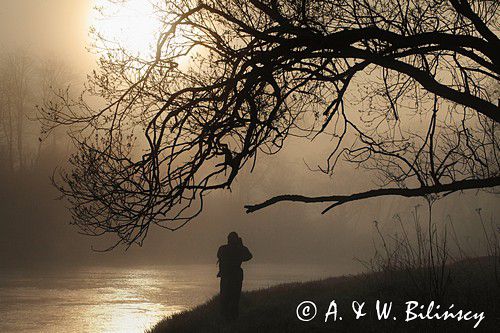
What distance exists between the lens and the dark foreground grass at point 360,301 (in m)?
10.5

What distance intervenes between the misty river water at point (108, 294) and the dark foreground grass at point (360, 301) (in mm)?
4851

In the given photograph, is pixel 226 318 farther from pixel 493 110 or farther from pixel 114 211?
pixel 493 110

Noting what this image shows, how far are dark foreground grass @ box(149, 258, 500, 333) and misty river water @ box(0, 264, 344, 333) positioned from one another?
4.85m

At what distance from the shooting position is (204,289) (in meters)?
30.3

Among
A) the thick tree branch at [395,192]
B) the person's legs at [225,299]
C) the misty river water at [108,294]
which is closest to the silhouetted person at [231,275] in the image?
the person's legs at [225,299]

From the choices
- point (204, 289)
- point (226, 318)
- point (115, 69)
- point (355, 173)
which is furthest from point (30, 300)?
point (355, 173)

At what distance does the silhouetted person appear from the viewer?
13.6 m

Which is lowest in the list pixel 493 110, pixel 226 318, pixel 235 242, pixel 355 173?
pixel 226 318

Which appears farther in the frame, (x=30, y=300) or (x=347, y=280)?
(x=30, y=300)

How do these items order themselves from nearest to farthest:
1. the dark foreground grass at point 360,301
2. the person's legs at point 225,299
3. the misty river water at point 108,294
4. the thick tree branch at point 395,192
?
the thick tree branch at point 395,192 → the dark foreground grass at point 360,301 → the person's legs at point 225,299 → the misty river water at point 108,294

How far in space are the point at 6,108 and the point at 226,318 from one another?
40.8 metres

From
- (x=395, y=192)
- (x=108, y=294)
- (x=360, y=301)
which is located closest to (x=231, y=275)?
(x=360, y=301)

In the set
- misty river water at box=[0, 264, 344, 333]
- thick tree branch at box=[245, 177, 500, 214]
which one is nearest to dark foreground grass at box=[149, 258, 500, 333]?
thick tree branch at box=[245, 177, 500, 214]

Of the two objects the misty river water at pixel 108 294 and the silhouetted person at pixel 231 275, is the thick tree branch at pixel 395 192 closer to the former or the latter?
the silhouetted person at pixel 231 275
